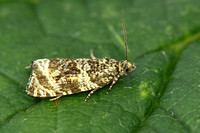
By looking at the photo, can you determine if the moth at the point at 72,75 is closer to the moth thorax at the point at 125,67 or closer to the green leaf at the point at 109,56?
the moth thorax at the point at 125,67

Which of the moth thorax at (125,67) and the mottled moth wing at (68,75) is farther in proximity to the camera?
the moth thorax at (125,67)

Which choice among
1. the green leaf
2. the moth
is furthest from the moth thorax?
the green leaf

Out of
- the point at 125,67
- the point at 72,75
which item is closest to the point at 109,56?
the point at 125,67

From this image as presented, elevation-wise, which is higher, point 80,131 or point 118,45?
point 118,45

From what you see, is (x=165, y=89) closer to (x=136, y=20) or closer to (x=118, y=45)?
(x=118, y=45)

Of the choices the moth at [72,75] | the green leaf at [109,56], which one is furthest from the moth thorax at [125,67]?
the green leaf at [109,56]

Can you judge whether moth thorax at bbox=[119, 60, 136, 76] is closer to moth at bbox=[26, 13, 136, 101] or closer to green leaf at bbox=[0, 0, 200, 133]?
moth at bbox=[26, 13, 136, 101]

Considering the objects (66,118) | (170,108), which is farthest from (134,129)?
(66,118)

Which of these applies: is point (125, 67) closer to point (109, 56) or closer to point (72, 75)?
point (109, 56)
